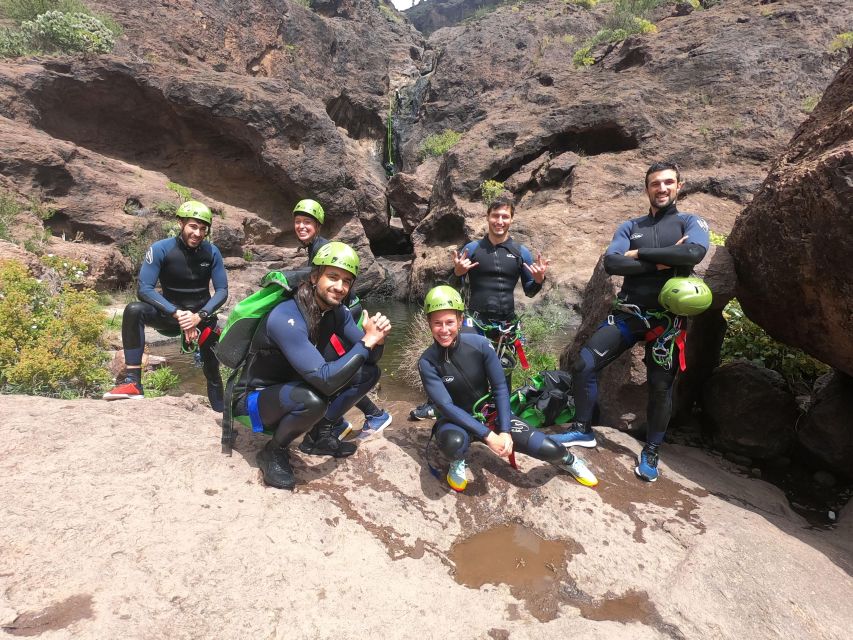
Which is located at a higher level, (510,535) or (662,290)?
(662,290)

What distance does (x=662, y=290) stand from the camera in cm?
343

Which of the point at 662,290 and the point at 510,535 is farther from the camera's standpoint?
the point at 662,290

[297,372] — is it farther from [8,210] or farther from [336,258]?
[8,210]

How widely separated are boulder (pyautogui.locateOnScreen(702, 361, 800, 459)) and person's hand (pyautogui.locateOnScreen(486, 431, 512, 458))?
9.97 ft

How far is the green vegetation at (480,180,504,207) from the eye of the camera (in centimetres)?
1470

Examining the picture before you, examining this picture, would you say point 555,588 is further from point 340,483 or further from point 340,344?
point 340,344

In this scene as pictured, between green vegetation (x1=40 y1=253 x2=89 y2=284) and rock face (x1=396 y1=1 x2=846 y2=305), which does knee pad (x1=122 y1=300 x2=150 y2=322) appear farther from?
rock face (x1=396 y1=1 x2=846 y2=305)

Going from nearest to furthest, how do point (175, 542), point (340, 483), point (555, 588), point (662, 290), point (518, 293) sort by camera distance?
point (175, 542) → point (555, 588) → point (340, 483) → point (662, 290) → point (518, 293)

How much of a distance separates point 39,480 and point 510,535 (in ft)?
9.71

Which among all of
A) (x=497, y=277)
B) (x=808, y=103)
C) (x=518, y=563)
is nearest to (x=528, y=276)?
(x=497, y=277)

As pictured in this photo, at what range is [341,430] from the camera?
153 inches

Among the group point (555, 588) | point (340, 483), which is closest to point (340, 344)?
point (340, 483)

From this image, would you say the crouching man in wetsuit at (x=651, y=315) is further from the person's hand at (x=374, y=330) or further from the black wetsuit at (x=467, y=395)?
the person's hand at (x=374, y=330)

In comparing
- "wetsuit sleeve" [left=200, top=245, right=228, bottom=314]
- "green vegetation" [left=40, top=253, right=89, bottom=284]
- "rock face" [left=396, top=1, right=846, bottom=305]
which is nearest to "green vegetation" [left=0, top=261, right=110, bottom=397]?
"green vegetation" [left=40, top=253, right=89, bottom=284]
